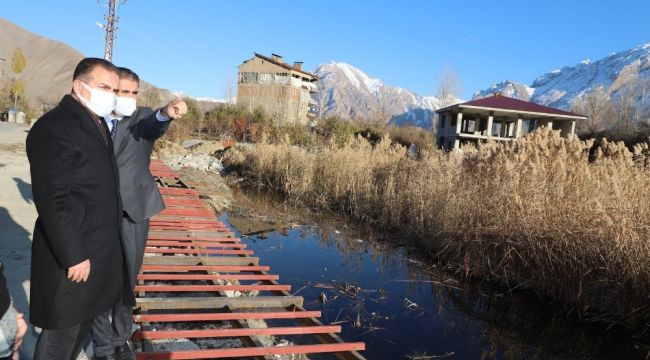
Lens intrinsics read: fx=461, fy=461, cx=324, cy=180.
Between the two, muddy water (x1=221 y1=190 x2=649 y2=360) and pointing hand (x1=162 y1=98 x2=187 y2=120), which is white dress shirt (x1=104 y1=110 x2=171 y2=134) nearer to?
pointing hand (x1=162 y1=98 x2=187 y2=120)

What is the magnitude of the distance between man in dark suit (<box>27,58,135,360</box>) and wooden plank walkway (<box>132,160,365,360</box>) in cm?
78

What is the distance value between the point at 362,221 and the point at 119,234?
7839 millimetres

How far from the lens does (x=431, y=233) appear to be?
770 cm

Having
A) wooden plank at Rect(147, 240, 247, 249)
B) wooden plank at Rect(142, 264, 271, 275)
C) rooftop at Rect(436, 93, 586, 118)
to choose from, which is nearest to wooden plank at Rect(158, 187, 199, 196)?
wooden plank at Rect(147, 240, 247, 249)

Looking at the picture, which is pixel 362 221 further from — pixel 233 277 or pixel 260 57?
pixel 260 57

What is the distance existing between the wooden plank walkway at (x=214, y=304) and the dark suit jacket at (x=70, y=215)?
2.77 feet

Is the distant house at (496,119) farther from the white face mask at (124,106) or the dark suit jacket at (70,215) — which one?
the dark suit jacket at (70,215)

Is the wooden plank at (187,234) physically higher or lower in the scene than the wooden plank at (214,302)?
higher

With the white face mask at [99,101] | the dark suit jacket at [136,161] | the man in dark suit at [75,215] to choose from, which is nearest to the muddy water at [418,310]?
the dark suit jacket at [136,161]

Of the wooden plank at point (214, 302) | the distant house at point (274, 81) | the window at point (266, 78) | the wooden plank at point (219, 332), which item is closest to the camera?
the wooden plank at point (219, 332)

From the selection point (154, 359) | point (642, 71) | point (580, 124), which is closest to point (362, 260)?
point (154, 359)

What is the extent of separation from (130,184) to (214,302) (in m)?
1.66

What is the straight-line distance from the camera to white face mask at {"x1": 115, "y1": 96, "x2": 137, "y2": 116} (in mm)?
2449

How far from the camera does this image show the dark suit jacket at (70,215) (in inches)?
76.0
